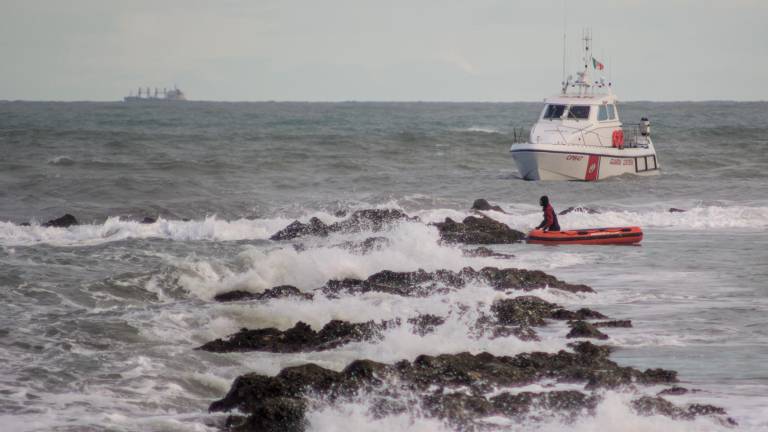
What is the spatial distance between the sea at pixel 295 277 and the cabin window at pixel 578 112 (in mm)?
2360

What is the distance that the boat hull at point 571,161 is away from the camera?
35188 mm

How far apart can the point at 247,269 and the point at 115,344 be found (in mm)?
5549

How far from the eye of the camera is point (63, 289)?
677 inches

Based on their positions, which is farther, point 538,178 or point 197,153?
point 197,153

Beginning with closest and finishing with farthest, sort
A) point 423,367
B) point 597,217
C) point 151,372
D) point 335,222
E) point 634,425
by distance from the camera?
1. point 634,425
2. point 423,367
3. point 151,372
4. point 335,222
5. point 597,217

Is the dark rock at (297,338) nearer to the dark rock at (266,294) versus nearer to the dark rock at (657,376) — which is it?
the dark rock at (266,294)

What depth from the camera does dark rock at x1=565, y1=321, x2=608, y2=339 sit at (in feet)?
44.1

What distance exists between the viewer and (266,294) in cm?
1677

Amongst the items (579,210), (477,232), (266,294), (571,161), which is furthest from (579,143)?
(266,294)

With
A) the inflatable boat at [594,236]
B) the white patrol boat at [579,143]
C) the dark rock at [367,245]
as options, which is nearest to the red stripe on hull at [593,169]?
the white patrol boat at [579,143]

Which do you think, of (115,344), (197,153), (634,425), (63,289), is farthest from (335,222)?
(197,153)

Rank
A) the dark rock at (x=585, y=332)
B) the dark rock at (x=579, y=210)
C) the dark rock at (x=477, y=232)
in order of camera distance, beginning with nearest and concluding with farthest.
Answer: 1. the dark rock at (x=585, y=332)
2. the dark rock at (x=477, y=232)
3. the dark rock at (x=579, y=210)

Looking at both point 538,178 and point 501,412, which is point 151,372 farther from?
point 538,178

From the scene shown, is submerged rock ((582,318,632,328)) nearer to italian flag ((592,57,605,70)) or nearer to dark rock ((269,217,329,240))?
dark rock ((269,217,329,240))
